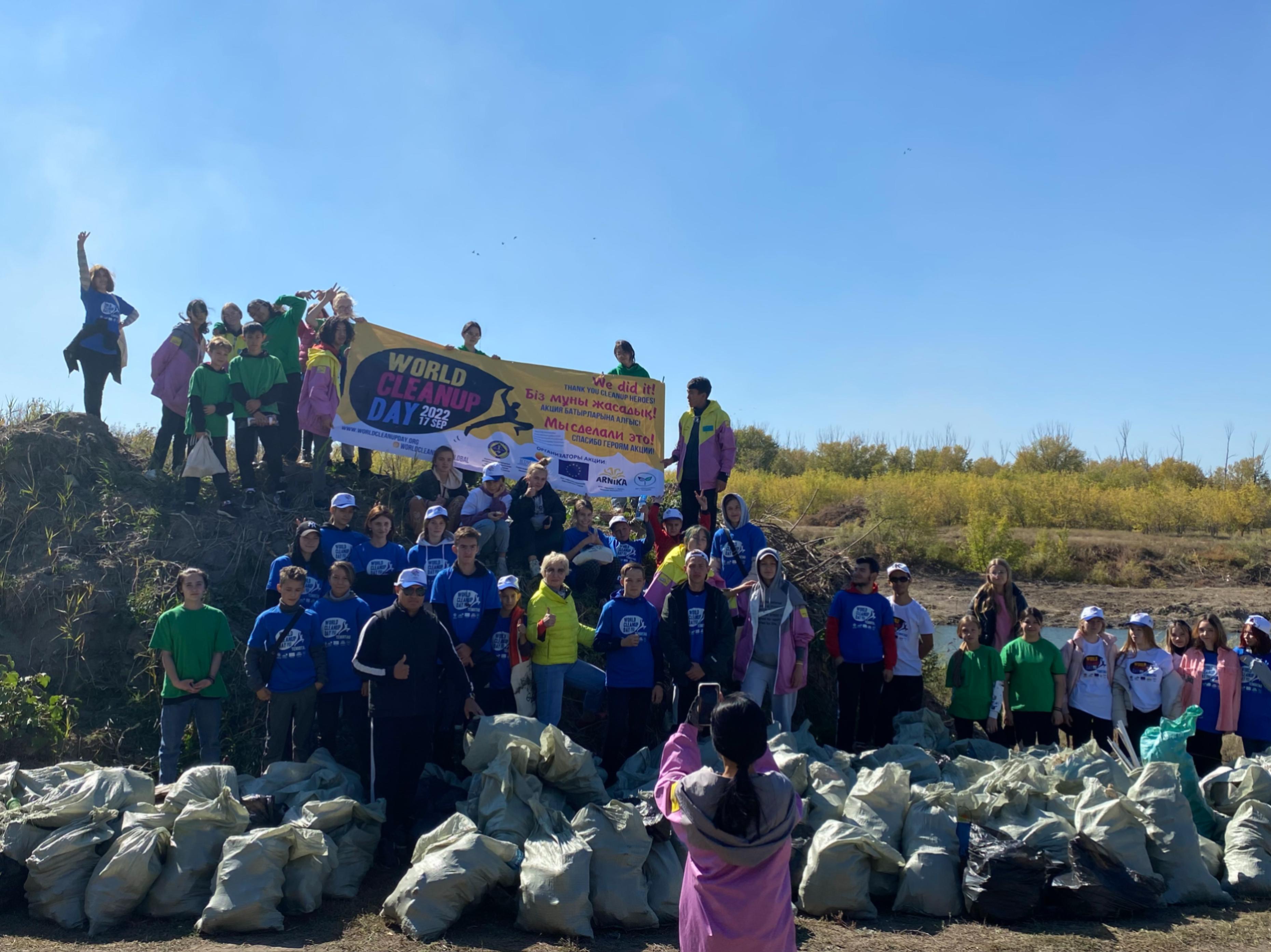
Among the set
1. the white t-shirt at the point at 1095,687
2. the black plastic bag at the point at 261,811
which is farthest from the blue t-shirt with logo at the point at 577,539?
the white t-shirt at the point at 1095,687

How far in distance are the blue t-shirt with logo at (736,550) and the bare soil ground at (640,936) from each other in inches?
128

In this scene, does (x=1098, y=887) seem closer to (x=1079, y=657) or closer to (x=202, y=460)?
(x=1079, y=657)

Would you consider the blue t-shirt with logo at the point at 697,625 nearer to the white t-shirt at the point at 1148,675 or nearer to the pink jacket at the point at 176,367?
the white t-shirt at the point at 1148,675

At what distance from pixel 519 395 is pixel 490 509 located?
2.47 meters

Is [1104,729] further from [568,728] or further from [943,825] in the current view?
[568,728]

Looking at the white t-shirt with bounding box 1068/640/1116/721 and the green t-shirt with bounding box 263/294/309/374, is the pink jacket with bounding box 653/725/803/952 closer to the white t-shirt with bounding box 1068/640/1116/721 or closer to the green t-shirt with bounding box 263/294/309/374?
the white t-shirt with bounding box 1068/640/1116/721

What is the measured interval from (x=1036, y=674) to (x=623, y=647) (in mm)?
3803

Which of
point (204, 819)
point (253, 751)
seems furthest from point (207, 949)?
point (253, 751)

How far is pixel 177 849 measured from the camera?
5516 mm

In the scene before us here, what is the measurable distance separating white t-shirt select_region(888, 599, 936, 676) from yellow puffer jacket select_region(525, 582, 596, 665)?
2.99 m

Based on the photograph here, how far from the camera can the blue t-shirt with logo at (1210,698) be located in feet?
25.8

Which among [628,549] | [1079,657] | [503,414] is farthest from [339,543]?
[1079,657]

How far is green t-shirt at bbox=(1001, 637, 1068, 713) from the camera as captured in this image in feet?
26.9

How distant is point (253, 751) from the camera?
769cm
